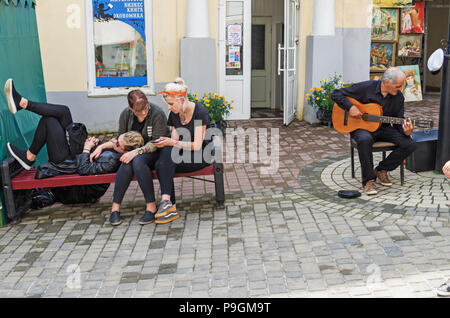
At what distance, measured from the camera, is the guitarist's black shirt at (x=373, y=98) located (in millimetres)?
6395

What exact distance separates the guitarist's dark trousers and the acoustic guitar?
0.08 meters

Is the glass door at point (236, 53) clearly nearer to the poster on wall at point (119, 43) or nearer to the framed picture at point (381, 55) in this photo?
the poster on wall at point (119, 43)

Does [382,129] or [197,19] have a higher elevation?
[197,19]

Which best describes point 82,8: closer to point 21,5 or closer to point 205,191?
point 21,5

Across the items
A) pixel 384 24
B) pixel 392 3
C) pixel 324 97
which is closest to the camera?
pixel 324 97

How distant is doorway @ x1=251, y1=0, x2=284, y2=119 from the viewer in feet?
41.7

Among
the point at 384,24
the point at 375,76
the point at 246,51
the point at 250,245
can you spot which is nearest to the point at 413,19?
the point at 384,24

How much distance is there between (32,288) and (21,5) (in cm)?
405

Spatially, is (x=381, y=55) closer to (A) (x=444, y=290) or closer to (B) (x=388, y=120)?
(B) (x=388, y=120)

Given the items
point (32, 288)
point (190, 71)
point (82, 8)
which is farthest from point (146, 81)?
point (32, 288)

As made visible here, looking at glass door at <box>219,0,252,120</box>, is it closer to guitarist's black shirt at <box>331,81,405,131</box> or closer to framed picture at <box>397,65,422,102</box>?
framed picture at <box>397,65,422,102</box>

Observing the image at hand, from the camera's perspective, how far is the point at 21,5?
685 centimetres

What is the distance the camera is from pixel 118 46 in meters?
10.4

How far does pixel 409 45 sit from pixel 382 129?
26.8 ft
